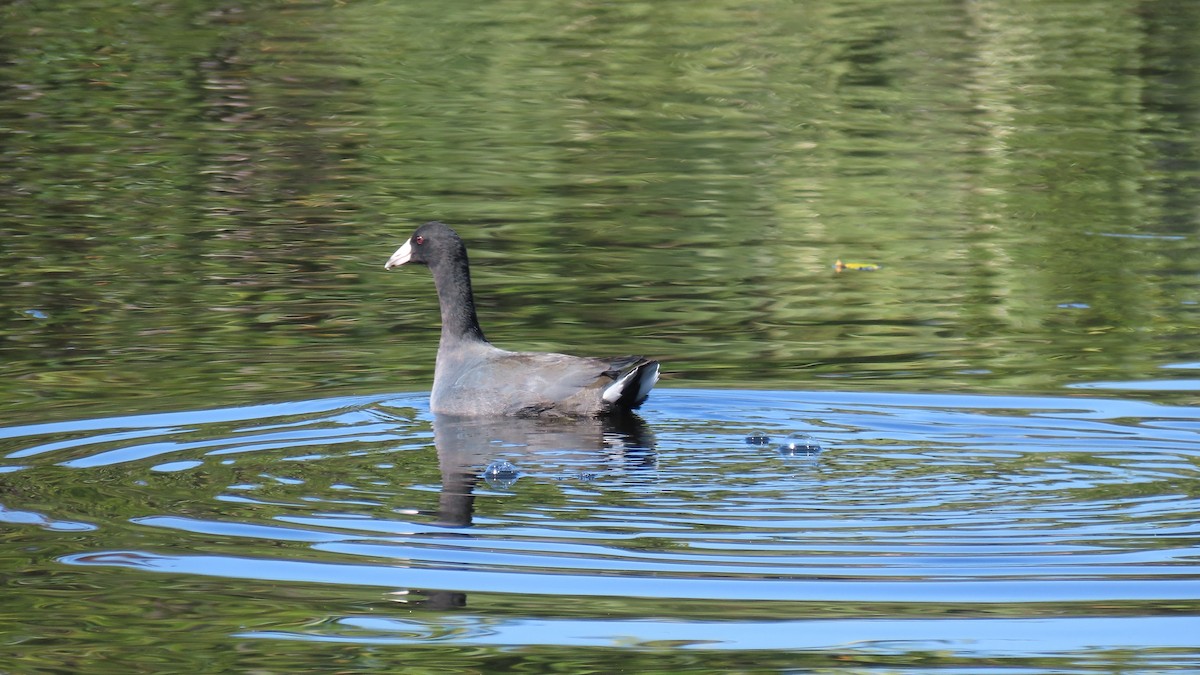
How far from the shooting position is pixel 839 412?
1016cm

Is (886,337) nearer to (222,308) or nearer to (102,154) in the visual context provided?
(222,308)

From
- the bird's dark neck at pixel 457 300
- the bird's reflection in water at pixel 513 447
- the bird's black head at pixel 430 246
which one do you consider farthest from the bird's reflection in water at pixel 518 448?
the bird's black head at pixel 430 246

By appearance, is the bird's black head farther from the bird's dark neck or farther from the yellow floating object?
the yellow floating object

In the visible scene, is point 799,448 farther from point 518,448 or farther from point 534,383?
point 534,383

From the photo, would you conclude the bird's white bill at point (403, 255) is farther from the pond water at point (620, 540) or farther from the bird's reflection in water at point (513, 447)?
the pond water at point (620, 540)

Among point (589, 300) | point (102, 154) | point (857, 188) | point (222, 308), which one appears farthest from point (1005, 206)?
point (102, 154)

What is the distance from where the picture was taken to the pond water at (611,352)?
22.9 feet

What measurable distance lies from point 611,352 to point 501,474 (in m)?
3.19

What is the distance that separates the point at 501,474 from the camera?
29.3ft

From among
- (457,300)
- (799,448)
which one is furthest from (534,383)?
(799,448)

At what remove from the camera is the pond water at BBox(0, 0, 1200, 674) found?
22.9ft

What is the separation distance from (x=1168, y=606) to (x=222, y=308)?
791cm

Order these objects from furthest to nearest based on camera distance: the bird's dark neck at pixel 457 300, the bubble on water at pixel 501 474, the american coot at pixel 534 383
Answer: the bird's dark neck at pixel 457 300 < the american coot at pixel 534 383 < the bubble on water at pixel 501 474

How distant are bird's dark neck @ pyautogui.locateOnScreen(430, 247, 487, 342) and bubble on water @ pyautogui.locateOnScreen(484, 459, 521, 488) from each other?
232 centimetres
